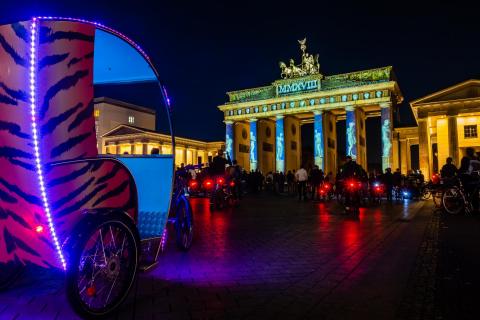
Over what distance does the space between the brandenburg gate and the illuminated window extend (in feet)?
25.3

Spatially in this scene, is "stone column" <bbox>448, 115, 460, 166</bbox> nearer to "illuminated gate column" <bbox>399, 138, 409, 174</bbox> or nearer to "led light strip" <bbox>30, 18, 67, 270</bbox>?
"illuminated gate column" <bbox>399, 138, 409, 174</bbox>

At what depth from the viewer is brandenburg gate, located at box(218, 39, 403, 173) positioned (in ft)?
142

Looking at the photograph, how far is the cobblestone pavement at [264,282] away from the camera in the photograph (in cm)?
347

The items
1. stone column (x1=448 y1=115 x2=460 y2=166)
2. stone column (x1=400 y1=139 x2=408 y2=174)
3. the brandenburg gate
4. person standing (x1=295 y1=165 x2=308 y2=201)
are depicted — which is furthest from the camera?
stone column (x1=400 y1=139 x2=408 y2=174)

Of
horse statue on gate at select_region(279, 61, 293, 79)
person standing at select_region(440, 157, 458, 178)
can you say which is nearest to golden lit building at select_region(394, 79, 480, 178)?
horse statue on gate at select_region(279, 61, 293, 79)

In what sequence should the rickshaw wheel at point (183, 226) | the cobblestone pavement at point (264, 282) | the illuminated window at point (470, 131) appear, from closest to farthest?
the cobblestone pavement at point (264, 282) → the rickshaw wheel at point (183, 226) → the illuminated window at point (470, 131)

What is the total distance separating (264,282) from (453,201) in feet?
33.1

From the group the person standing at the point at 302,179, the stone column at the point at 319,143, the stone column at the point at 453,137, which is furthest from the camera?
the stone column at the point at 319,143

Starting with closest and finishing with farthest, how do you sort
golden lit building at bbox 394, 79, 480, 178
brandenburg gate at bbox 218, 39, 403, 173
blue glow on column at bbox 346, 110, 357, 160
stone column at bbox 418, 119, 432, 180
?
golden lit building at bbox 394, 79, 480, 178, stone column at bbox 418, 119, 432, 180, brandenburg gate at bbox 218, 39, 403, 173, blue glow on column at bbox 346, 110, 357, 160

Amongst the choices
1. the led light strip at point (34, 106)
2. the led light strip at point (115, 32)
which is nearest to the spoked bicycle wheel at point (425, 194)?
the led light strip at point (115, 32)

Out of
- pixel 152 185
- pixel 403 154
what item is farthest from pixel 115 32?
pixel 403 154

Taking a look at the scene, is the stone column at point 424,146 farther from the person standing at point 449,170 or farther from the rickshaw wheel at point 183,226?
the rickshaw wheel at point 183,226

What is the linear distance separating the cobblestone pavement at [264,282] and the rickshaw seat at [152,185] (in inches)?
27.7

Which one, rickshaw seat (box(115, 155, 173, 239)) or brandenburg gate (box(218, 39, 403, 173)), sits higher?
brandenburg gate (box(218, 39, 403, 173))
